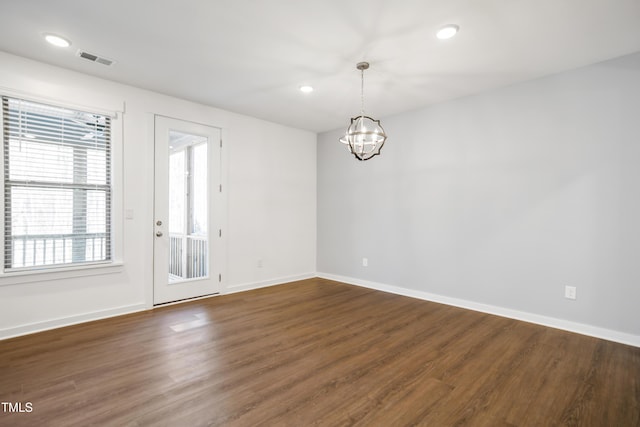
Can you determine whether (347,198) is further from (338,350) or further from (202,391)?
(202,391)

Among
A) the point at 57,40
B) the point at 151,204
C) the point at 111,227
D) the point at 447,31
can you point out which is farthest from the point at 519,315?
the point at 57,40

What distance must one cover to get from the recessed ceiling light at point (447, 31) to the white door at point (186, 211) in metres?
3.15

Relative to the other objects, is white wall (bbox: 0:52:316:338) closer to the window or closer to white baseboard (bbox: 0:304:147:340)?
white baseboard (bbox: 0:304:147:340)

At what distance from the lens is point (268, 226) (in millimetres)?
5141

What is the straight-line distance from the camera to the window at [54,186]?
9.75 feet

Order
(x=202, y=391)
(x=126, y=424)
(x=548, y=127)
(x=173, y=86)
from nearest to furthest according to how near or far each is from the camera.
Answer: (x=126, y=424) < (x=202, y=391) < (x=548, y=127) < (x=173, y=86)

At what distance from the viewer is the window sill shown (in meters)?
2.94

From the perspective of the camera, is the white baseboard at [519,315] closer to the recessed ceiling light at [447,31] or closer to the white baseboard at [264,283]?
the white baseboard at [264,283]

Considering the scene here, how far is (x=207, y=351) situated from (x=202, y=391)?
24.6 inches

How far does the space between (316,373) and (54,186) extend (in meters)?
3.22

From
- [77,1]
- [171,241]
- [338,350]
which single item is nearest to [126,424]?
[338,350]

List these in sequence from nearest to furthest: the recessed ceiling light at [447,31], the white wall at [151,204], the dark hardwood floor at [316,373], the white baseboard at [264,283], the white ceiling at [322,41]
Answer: the dark hardwood floor at [316,373] < the white ceiling at [322,41] < the recessed ceiling light at [447,31] < the white wall at [151,204] < the white baseboard at [264,283]

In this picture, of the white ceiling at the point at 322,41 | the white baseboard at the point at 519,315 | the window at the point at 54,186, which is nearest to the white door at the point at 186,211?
the window at the point at 54,186

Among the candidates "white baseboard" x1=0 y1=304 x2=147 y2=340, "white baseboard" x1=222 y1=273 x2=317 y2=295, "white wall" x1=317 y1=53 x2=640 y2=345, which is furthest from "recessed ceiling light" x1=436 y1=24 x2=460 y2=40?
"white baseboard" x1=0 y1=304 x2=147 y2=340
